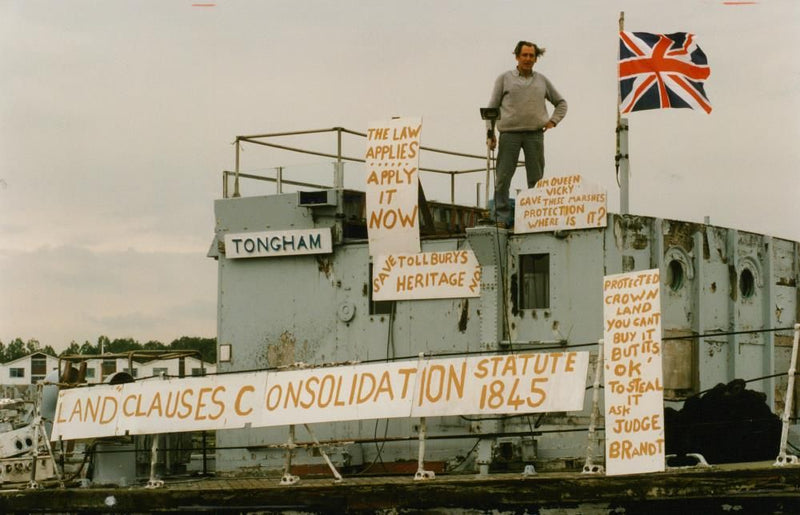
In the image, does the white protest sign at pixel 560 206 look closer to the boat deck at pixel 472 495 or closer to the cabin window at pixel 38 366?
the boat deck at pixel 472 495

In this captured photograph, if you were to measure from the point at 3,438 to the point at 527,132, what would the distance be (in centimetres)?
779

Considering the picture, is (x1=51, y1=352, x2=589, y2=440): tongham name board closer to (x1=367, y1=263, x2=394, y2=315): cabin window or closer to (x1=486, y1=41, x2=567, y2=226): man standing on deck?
(x1=367, y1=263, x2=394, y2=315): cabin window

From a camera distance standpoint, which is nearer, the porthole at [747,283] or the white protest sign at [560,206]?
the white protest sign at [560,206]

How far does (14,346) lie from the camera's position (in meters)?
111

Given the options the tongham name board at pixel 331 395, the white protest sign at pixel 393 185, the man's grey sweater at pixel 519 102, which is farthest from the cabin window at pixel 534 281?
the man's grey sweater at pixel 519 102

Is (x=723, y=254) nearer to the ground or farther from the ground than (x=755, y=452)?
farther from the ground

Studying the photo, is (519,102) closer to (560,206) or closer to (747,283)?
(560,206)

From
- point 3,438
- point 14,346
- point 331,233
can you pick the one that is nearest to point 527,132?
point 331,233

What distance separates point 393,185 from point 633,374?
429 centimetres

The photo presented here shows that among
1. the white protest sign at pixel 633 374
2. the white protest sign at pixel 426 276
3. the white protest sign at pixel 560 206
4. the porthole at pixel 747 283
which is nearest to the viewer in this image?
the white protest sign at pixel 633 374

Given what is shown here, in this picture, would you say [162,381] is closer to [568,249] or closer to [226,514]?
[226,514]

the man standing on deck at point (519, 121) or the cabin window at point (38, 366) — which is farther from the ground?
the man standing on deck at point (519, 121)

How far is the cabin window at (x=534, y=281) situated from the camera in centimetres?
1455

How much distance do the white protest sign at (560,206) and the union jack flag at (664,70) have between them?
1696 millimetres
